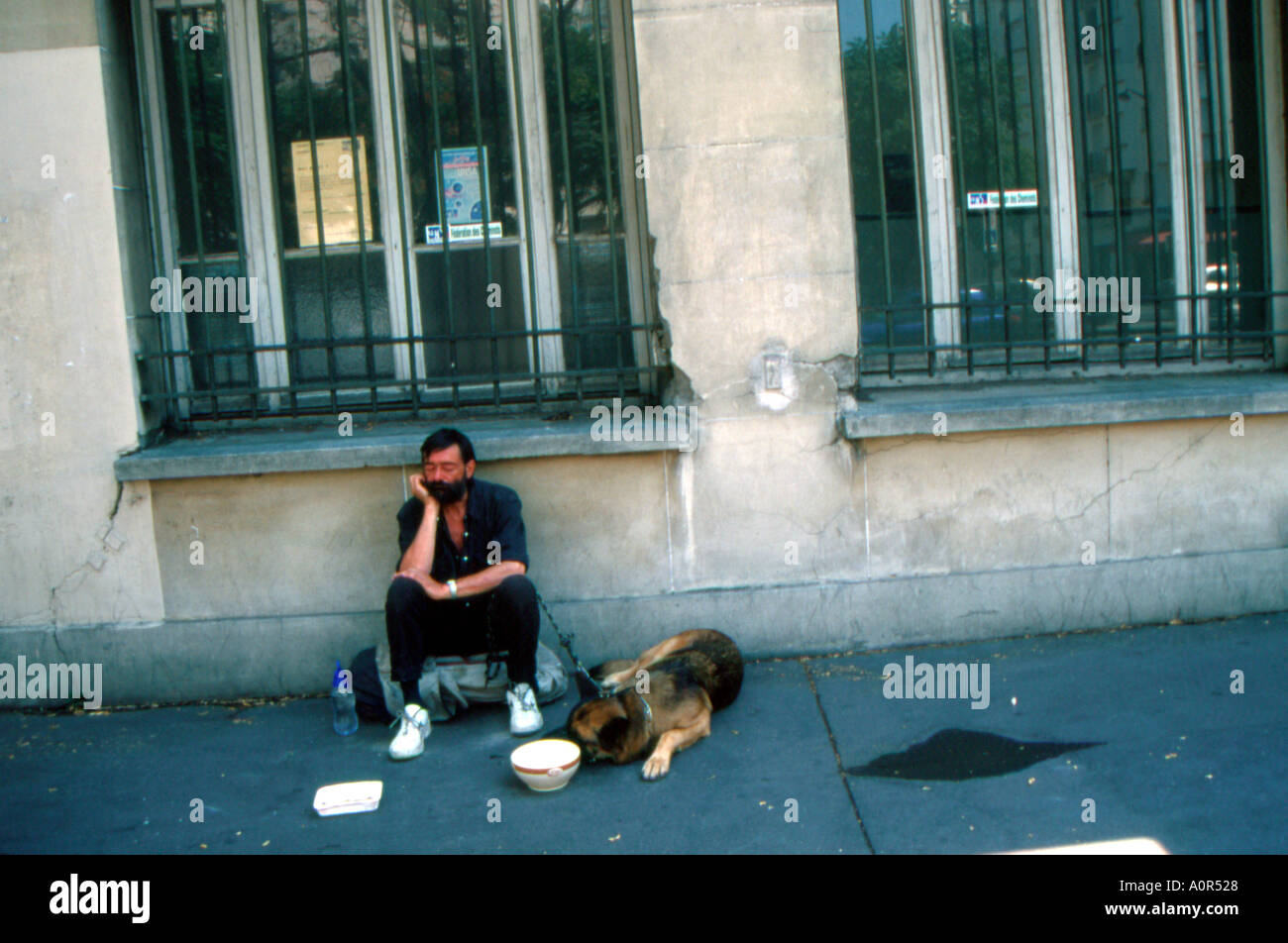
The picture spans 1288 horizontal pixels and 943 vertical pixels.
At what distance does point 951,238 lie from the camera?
5793 millimetres

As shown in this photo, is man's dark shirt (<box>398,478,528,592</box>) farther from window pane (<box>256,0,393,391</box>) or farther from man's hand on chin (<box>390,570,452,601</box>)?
window pane (<box>256,0,393,391</box>)

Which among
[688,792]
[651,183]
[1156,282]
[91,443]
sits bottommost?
[688,792]

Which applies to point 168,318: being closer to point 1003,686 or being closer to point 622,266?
point 622,266

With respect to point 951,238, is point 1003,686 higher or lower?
lower

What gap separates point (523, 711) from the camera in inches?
188

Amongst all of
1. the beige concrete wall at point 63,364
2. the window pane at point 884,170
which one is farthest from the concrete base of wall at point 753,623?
the window pane at point 884,170

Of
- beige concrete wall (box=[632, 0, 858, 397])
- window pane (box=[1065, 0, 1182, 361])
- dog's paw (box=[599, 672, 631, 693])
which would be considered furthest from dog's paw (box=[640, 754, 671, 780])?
window pane (box=[1065, 0, 1182, 361])

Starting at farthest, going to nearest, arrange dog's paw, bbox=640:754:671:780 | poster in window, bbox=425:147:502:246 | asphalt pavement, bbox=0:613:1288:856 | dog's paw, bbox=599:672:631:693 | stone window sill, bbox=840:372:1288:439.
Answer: poster in window, bbox=425:147:502:246 → stone window sill, bbox=840:372:1288:439 → dog's paw, bbox=599:672:631:693 → dog's paw, bbox=640:754:671:780 → asphalt pavement, bbox=0:613:1288:856

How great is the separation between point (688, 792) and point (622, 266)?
2.82 metres

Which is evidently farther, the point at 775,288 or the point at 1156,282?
the point at 1156,282

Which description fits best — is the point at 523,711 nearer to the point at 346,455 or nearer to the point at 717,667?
the point at 717,667

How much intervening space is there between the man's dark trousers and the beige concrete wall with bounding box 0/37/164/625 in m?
1.45

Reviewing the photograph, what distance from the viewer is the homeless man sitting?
477cm

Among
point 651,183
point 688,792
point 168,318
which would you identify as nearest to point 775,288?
point 651,183
